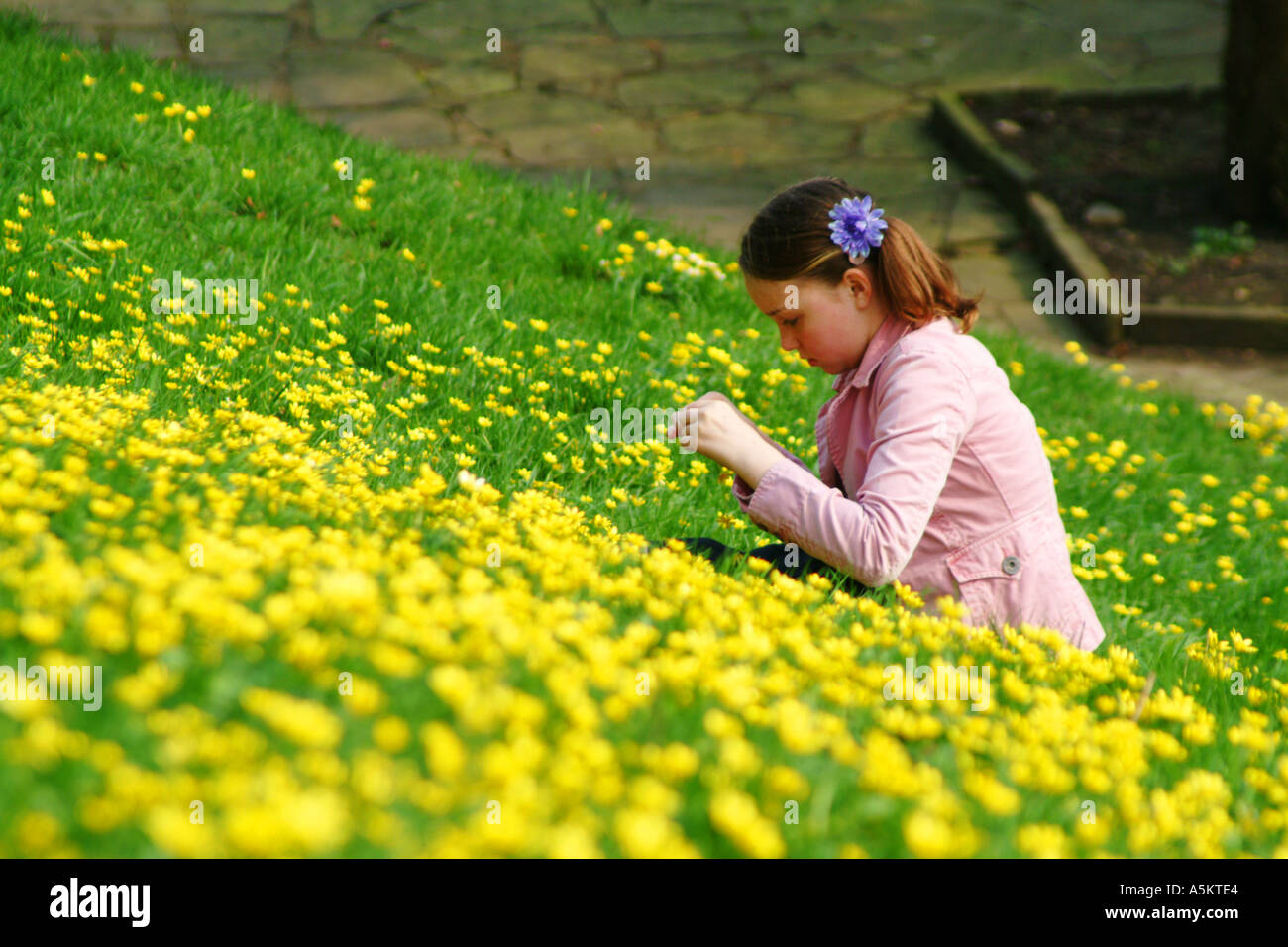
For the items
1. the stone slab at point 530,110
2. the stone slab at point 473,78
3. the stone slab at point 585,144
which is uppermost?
the stone slab at point 473,78

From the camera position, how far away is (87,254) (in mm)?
4180

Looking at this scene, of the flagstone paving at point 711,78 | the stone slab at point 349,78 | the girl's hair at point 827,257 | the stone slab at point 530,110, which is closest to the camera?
the girl's hair at point 827,257

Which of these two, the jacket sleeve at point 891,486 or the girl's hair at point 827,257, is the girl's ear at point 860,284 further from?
the jacket sleeve at point 891,486

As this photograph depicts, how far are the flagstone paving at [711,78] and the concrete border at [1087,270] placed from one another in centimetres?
14

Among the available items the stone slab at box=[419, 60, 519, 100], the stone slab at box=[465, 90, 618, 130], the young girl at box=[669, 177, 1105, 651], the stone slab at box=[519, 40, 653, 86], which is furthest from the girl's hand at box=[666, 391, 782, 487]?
the stone slab at box=[519, 40, 653, 86]

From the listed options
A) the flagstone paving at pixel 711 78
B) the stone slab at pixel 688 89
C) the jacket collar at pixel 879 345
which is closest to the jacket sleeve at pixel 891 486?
the jacket collar at pixel 879 345

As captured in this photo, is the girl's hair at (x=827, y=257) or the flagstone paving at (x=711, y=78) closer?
the girl's hair at (x=827, y=257)

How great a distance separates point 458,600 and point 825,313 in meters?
1.46

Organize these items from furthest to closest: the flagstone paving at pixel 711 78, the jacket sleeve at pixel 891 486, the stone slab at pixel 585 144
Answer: the stone slab at pixel 585 144 → the flagstone paving at pixel 711 78 → the jacket sleeve at pixel 891 486

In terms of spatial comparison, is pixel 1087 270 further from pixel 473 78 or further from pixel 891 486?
pixel 891 486

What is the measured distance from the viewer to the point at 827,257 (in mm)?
2898

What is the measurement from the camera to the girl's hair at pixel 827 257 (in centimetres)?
290

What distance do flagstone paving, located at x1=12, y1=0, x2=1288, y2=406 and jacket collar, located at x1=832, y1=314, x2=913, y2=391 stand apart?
14.4 feet
